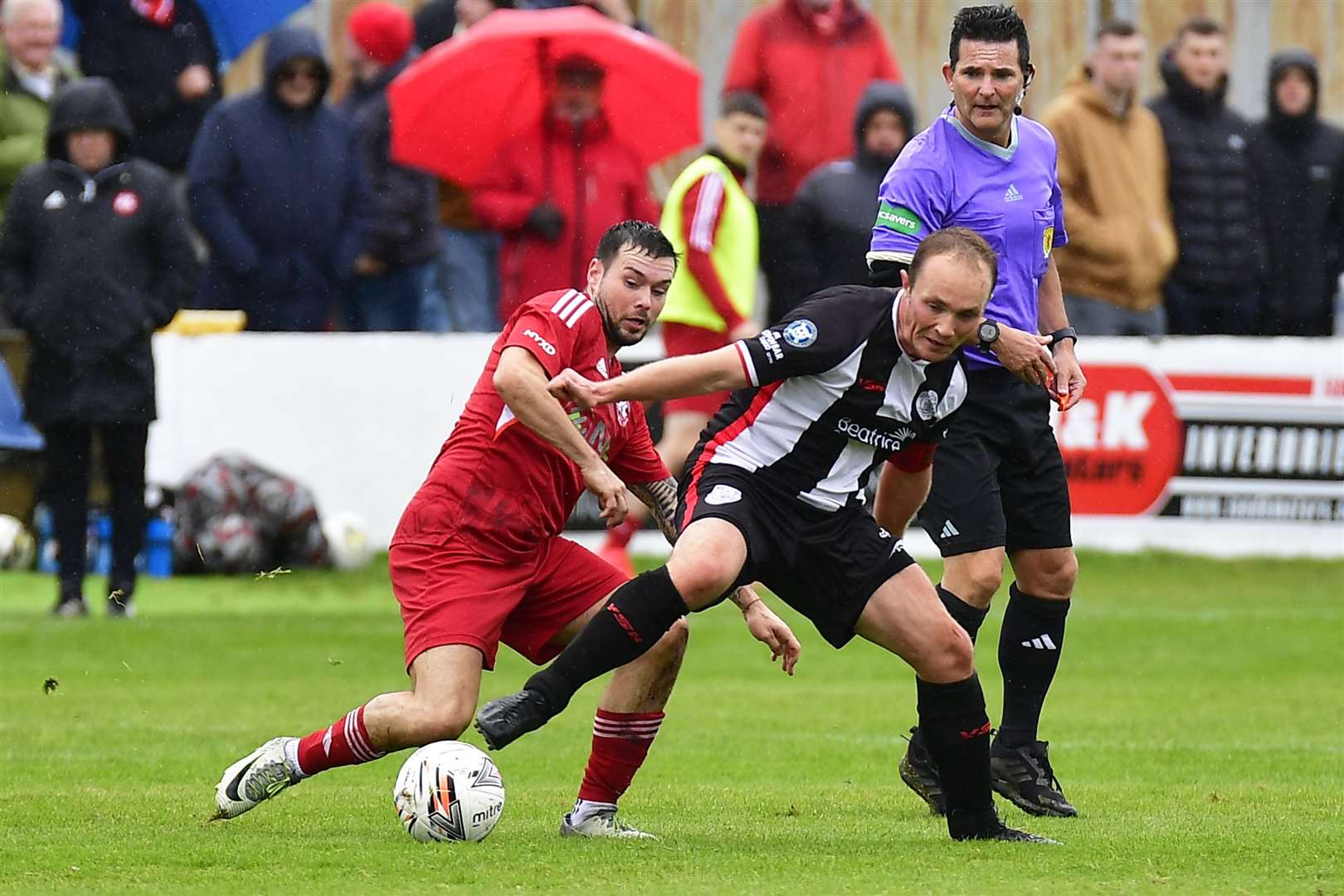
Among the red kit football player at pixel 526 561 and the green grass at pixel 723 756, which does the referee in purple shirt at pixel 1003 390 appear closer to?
the green grass at pixel 723 756

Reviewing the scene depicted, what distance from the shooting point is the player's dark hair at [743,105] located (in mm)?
13758

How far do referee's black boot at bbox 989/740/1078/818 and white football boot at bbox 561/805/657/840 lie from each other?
1.26 m

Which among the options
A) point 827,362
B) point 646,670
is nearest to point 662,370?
point 827,362

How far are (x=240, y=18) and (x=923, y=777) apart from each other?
9.00 metres

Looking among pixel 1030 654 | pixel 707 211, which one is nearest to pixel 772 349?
pixel 1030 654

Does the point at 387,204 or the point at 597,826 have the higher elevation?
the point at 387,204

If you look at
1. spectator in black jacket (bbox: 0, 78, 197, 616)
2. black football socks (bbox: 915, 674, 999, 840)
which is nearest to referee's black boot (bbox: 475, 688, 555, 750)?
black football socks (bbox: 915, 674, 999, 840)

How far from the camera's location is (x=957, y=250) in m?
6.43

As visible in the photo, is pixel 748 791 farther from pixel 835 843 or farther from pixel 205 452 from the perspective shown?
pixel 205 452

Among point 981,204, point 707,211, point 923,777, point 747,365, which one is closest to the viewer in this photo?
point 747,365

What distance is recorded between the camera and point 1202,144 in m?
15.5

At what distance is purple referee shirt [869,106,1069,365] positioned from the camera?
24.0ft

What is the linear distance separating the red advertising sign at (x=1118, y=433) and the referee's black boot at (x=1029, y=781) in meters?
7.55

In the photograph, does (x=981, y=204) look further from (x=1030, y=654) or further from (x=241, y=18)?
(x=241, y=18)
